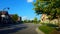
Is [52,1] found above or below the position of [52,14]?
above

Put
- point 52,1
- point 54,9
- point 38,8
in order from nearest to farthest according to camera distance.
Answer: point 52,1, point 54,9, point 38,8

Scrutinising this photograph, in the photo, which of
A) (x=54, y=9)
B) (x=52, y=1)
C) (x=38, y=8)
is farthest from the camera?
(x=38, y=8)

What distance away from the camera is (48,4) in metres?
20.8

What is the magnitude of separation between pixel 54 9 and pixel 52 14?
36.3 inches

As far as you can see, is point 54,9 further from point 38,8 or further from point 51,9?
point 38,8

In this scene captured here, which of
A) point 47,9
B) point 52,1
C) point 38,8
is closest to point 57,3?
point 52,1

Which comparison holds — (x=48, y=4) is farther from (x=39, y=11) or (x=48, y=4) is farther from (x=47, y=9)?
(x=39, y=11)

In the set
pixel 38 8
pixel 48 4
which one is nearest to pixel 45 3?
pixel 48 4

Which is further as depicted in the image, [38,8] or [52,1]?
[38,8]

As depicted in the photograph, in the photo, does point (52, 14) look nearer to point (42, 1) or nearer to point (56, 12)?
point (56, 12)

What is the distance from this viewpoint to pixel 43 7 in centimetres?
2225

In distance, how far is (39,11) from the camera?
24484 mm

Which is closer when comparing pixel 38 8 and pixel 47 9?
pixel 47 9

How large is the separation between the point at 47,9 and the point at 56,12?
1.21 meters
